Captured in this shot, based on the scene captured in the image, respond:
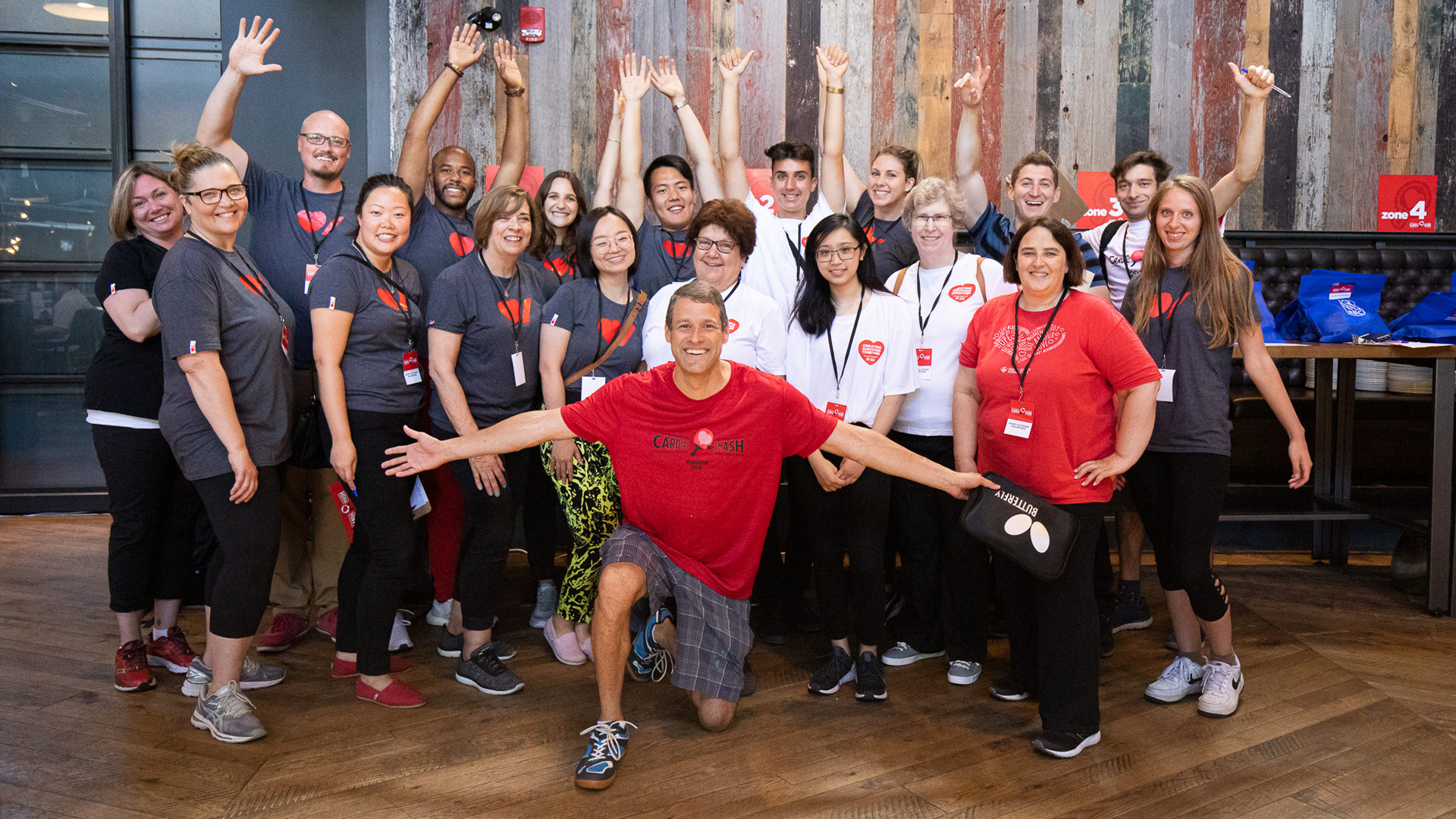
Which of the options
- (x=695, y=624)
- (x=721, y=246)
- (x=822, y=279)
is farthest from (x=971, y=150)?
(x=695, y=624)

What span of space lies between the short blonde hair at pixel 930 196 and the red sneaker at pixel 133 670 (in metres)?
2.87

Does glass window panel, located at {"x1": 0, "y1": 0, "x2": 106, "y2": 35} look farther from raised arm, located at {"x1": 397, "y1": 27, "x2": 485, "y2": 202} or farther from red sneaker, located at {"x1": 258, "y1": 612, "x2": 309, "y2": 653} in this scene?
red sneaker, located at {"x1": 258, "y1": 612, "x2": 309, "y2": 653}

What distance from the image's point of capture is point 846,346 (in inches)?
116

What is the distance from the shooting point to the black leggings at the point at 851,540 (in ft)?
9.65

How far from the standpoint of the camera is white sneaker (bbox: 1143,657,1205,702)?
2904mm

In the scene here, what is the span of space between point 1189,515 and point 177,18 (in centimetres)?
566

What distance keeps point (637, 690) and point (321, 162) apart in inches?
84.0

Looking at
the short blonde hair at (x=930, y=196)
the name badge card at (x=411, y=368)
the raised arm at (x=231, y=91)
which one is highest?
the raised arm at (x=231, y=91)

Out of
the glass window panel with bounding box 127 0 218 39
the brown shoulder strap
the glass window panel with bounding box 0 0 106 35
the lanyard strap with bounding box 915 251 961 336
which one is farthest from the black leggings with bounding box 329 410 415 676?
the glass window panel with bounding box 0 0 106 35

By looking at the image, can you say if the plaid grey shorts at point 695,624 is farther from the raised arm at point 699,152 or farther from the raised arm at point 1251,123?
the raised arm at point 1251,123

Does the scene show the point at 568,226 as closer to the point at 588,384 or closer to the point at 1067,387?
the point at 588,384

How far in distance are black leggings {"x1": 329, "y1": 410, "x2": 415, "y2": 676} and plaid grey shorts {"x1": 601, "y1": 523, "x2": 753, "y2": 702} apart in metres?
0.63

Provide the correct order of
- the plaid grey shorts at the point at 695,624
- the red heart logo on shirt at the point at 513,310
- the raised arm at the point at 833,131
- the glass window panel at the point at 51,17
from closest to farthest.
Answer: the plaid grey shorts at the point at 695,624 → the red heart logo on shirt at the point at 513,310 → the raised arm at the point at 833,131 → the glass window panel at the point at 51,17

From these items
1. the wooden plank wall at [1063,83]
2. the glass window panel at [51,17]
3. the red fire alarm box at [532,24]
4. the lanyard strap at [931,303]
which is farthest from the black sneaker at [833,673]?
the glass window panel at [51,17]
